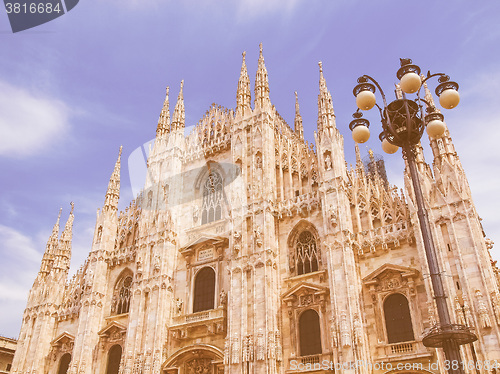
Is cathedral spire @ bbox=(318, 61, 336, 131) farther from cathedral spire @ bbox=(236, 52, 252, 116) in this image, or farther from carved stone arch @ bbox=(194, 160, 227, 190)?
carved stone arch @ bbox=(194, 160, 227, 190)

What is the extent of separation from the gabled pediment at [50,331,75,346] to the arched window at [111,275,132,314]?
315cm

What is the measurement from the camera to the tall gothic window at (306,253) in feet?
75.7

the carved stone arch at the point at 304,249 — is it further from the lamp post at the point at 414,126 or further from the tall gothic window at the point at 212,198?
the lamp post at the point at 414,126

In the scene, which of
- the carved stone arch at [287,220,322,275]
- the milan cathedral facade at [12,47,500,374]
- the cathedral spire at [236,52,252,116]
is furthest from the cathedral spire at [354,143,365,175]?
the cathedral spire at [236,52,252,116]

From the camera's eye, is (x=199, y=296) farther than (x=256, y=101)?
No

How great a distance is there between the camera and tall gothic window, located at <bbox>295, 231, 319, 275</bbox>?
75.7ft

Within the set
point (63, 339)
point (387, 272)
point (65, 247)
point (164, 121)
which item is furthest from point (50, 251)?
point (387, 272)

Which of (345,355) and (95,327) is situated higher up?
(95,327)

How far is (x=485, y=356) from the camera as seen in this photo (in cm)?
1647

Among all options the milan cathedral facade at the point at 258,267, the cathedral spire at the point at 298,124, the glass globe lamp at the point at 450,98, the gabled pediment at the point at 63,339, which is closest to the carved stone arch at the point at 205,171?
the milan cathedral facade at the point at 258,267

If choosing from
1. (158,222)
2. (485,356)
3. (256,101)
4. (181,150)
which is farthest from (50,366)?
(485,356)

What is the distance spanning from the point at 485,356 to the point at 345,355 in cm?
533

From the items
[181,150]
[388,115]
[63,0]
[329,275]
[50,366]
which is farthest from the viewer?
[181,150]

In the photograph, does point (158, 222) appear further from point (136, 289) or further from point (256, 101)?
point (256, 101)
